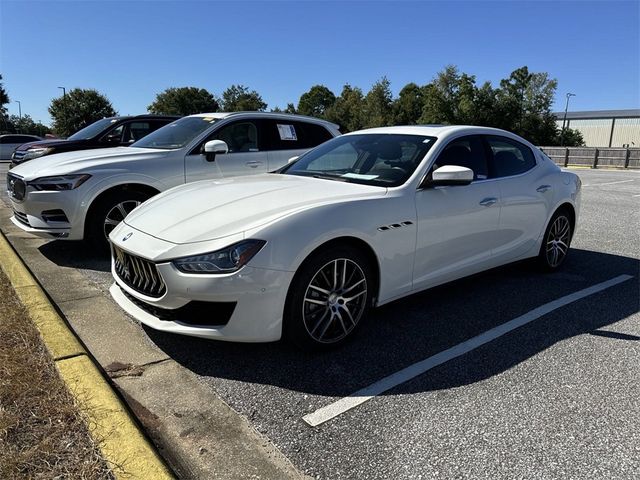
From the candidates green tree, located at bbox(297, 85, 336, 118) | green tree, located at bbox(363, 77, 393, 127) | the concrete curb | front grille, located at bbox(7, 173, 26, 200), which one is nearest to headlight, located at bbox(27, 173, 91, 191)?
front grille, located at bbox(7, 173, 26, 200)

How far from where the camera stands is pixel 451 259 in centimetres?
411

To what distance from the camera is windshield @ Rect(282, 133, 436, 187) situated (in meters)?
3.97

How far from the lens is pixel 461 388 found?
302 cm

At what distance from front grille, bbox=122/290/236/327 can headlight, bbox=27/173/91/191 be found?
2891 mm

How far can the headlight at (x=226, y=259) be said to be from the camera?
2936 mm

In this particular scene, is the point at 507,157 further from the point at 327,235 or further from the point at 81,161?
the point at 81,161

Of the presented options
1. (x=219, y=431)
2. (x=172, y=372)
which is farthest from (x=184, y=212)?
(x=219, y=431)

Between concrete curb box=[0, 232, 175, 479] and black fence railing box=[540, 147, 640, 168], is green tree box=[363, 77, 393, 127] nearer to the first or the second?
black fence railing box=[540, 147, 640, 168]

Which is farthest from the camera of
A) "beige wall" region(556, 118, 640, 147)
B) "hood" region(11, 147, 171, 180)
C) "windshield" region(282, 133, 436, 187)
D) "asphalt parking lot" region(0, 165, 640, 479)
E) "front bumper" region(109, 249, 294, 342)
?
"beige wall" region(556, 118, 640, 147)

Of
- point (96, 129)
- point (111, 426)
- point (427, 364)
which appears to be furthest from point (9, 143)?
point (427, 364)

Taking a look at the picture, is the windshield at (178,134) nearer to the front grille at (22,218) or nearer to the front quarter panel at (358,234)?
the front grille at (22,218)

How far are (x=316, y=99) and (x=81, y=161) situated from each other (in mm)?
104886

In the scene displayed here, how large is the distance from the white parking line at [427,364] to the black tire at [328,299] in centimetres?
49

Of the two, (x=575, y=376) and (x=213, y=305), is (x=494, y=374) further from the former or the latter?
(x=213, y=305)
